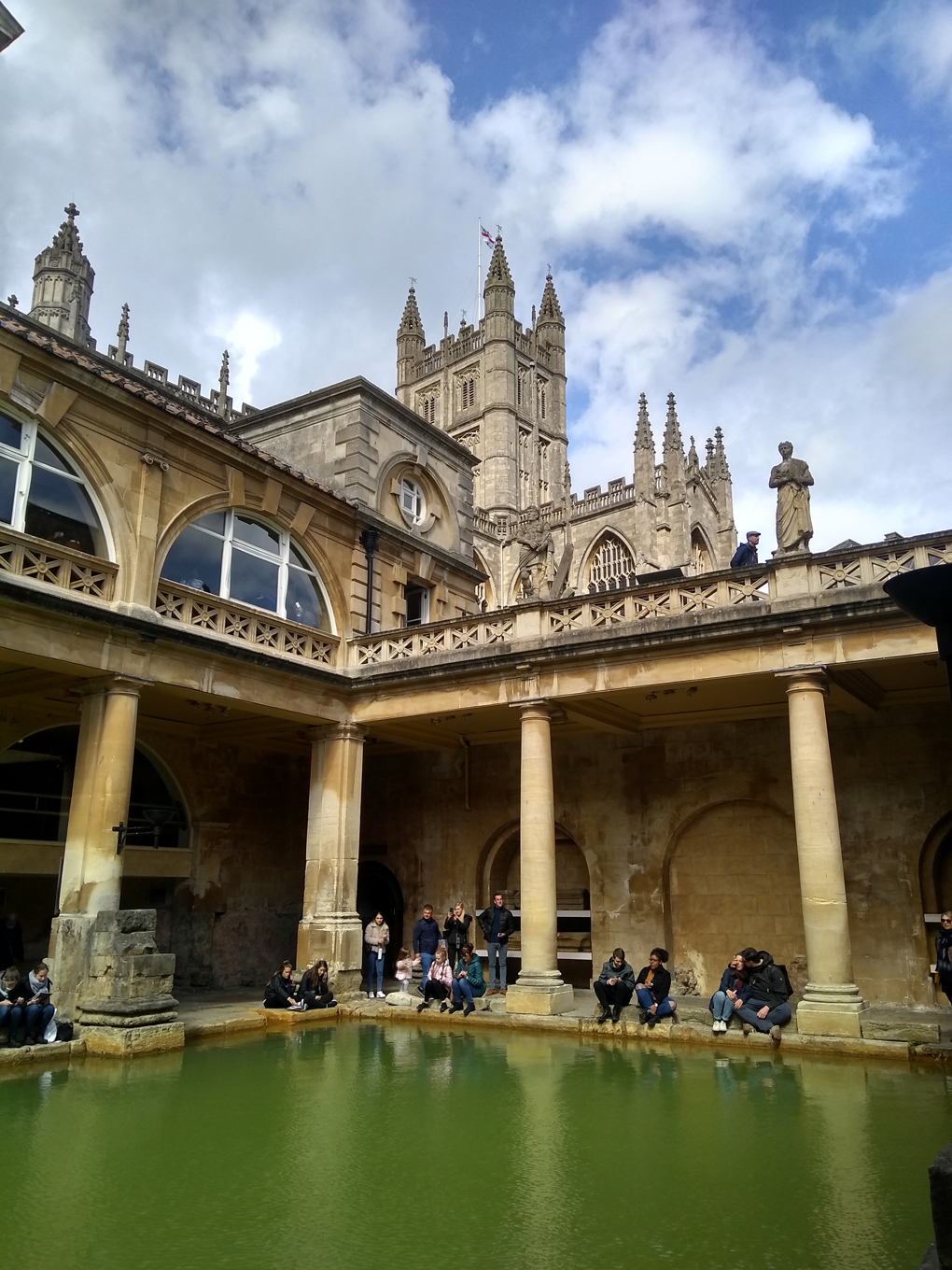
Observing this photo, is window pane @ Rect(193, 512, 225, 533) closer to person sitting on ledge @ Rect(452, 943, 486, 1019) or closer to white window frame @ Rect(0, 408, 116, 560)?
white window frame @ Rect(0, 408, 116, 560)

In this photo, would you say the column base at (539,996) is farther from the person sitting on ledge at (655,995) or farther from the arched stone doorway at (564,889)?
the arched stone doorway at (564,889)

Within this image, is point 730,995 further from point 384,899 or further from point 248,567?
point 384,899

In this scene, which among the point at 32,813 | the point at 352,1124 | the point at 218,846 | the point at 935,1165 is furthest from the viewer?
the point at 218,846

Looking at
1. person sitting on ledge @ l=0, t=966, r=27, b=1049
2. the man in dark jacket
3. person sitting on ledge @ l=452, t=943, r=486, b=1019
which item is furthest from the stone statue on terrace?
person sitting on ledge @ l=0, t=966, r=27, b=1049

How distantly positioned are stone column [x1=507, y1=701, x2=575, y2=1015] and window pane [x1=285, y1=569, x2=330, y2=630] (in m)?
4.88

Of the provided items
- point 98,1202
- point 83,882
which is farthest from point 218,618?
point 98,1202

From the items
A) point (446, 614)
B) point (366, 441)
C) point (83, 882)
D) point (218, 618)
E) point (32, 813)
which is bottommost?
point (83, 882)

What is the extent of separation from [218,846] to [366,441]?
8980 millimetres

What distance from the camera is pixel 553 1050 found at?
11641 millimetres

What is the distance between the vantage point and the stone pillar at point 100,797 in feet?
41.9

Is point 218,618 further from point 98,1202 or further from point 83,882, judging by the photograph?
point 98,1202

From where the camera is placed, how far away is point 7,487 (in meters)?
13.1

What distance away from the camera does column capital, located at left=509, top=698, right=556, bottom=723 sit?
15.4 m

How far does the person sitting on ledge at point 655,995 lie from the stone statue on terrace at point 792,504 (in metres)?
5.99
